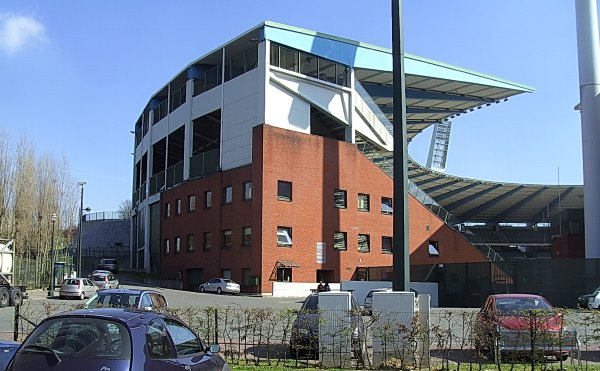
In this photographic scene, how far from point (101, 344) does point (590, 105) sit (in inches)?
1935

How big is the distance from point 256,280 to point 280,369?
35599 millimetres

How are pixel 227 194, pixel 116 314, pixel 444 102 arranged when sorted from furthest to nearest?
pixel 444 102, pixel 227 194, pixel 116 314

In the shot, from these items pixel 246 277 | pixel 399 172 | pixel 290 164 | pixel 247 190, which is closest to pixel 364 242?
pixel 290 164

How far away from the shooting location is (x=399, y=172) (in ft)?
51.6

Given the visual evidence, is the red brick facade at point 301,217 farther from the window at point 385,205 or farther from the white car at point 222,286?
the white car at point 222,286

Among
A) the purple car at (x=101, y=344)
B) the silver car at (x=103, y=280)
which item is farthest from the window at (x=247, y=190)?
the purple car at (x=101, y=344)

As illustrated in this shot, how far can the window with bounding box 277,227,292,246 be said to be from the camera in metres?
48.8

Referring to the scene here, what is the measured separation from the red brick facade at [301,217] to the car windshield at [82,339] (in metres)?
40.7

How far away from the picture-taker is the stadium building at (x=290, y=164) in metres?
49.5

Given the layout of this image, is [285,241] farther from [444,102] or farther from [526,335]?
[526,335]

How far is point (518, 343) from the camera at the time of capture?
40.2 feet

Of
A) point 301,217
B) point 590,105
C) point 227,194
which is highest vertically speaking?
point 590,105

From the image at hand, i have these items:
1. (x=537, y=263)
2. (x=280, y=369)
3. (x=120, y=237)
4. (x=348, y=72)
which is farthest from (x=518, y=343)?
(x=120, y=237)

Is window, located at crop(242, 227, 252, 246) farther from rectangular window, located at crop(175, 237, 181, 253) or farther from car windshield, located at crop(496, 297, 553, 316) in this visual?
car windshield, located at crop(496, 297, 553, 316)
